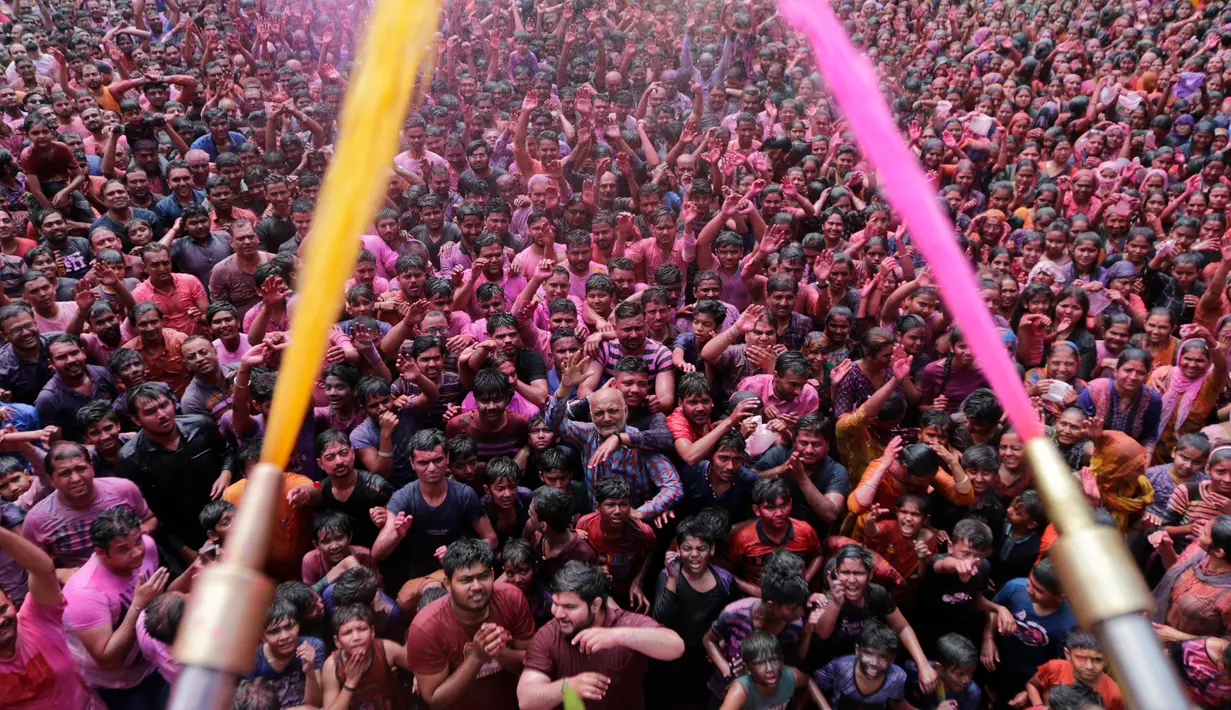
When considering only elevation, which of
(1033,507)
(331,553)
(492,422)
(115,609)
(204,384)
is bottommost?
(115,609)

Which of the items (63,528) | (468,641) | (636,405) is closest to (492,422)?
(636,405)

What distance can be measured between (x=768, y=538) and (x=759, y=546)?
6 cm

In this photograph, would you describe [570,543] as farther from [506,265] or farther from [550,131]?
[550,131]

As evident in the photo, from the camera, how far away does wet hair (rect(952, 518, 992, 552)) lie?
4273mm

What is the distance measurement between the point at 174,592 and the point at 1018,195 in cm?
838

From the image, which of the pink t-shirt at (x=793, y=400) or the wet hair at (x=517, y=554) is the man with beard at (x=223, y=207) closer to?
the wet hair at (x=517, y=554)

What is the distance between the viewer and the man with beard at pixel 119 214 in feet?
22.6

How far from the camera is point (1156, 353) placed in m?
6.07

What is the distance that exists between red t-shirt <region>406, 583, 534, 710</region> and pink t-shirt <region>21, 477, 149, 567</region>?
69.5 inches

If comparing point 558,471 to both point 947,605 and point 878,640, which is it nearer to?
point 878,640

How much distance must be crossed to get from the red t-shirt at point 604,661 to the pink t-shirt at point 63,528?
2311 mm

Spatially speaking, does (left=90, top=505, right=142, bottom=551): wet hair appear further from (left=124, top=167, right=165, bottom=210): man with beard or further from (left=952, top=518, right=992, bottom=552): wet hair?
(left=124, top=167, right=165, bottom=210): man with beard

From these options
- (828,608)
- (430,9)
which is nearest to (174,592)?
(828,608)

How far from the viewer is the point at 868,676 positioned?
3857mm
